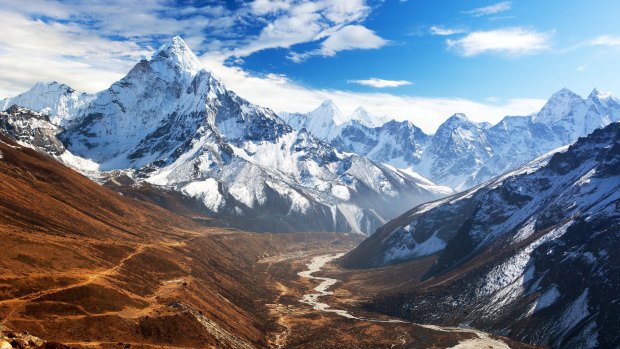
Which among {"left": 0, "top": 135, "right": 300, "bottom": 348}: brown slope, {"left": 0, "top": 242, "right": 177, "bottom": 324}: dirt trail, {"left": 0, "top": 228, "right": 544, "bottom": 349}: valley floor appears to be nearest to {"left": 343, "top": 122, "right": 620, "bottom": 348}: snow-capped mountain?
{"left": 0, "top": 228, "right": 544, "bottom": 349}: valley floor

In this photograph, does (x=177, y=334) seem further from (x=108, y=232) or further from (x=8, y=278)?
(x=108, y=232)

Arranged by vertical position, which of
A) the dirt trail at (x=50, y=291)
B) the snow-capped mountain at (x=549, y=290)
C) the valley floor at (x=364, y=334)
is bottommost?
the valley floor at (x=364, y=334)

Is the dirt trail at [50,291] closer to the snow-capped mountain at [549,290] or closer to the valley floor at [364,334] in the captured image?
the valley floor at [364,334]

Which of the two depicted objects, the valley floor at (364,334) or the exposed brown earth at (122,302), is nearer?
the exposed brown earth at (122,302)

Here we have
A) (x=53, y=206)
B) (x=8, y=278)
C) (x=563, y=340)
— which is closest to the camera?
(x=8, y=278)

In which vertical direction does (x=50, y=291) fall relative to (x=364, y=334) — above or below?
above

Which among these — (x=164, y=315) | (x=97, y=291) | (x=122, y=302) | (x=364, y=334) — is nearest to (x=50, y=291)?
(x=97, y=291)

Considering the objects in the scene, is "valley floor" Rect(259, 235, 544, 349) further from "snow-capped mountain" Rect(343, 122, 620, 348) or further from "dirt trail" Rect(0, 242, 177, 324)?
"dirt trail" Rect(0, 242, 177, 324)

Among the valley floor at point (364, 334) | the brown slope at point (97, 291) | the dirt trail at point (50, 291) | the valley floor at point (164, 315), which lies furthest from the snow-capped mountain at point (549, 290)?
the dirt trail at point (50, 291)

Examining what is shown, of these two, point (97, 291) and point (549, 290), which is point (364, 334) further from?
point (97, 291)

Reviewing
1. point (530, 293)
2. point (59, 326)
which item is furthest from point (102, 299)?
point (530, 293)

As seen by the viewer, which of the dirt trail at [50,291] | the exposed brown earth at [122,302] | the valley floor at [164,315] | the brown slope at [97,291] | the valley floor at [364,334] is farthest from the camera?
the valley floor at [364,334]
